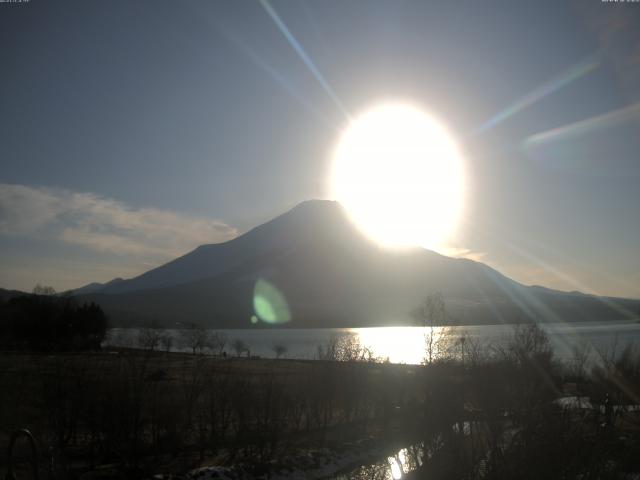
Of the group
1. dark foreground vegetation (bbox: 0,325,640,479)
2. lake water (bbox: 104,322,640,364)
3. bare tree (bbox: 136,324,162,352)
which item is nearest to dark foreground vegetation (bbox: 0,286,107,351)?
bare tree (bbox: 136,324,162,352)

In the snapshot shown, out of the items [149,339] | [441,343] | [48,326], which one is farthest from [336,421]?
[48,326]

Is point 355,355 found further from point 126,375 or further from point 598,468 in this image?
point 598,468

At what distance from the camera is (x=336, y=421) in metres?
27.9

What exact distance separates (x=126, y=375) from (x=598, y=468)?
1511 centimetres

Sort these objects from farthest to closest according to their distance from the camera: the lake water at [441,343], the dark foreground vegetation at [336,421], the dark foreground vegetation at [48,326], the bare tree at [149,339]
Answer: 1. the dark foreground vegetation at [48,326]
2. the bare tree at [149,339]
3. the lake water at [441,343]
4. the dark foreground vegetation at [336,421]

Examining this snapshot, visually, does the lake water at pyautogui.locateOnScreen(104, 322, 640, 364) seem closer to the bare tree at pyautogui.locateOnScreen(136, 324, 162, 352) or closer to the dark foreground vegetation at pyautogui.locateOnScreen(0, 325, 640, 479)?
the bare tree at pyautogui.locateOnScreen(136, 324, 162, 352)

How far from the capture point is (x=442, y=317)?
195 ft

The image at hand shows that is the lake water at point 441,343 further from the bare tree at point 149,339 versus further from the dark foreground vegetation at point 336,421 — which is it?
the dark foreground vegetation at point 336,421

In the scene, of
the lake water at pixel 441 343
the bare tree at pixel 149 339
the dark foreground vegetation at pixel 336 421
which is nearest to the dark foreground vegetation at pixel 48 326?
the bare tree at pixel 149 339

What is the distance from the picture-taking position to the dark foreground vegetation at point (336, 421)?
8.55m

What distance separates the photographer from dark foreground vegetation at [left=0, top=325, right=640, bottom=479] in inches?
336

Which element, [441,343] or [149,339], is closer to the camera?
[441,343]

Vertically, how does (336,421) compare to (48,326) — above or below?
below

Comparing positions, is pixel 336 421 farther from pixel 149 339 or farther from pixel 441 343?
pixel 149 339
